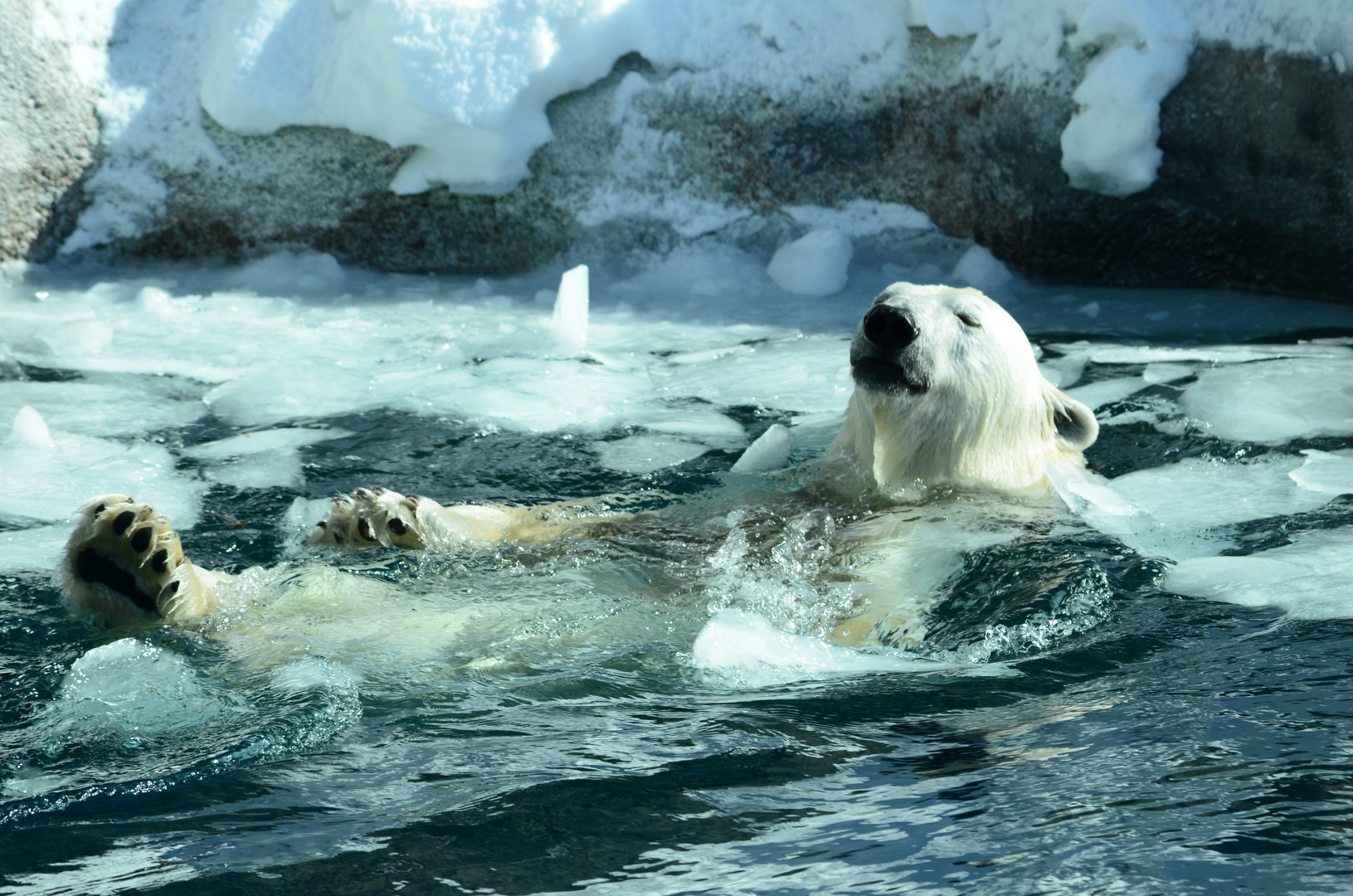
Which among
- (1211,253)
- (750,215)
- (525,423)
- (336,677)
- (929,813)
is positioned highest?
(750,215)

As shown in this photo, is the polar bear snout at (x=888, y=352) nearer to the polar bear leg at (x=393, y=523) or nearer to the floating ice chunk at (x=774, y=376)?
the polar bear leg at (x=393, y=523)

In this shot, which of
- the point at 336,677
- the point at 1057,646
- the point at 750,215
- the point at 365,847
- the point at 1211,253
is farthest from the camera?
the point at 750,215

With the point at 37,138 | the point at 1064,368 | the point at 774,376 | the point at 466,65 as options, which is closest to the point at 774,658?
the point at 774,376

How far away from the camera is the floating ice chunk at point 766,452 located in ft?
12.1

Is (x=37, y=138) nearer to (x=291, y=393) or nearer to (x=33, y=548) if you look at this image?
(x=291, y=393)

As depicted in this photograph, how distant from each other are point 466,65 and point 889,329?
3582 mm

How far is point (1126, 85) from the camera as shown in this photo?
5.57m

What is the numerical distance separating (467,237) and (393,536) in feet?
13.0

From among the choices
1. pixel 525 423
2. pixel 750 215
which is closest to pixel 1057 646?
pixel 525 423

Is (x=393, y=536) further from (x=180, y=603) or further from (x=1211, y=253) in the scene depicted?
(x=1211, y=253)

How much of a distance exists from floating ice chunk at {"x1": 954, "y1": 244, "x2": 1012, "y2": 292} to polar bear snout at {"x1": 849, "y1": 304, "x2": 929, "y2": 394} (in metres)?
3.16

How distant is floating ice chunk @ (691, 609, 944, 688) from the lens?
232cm

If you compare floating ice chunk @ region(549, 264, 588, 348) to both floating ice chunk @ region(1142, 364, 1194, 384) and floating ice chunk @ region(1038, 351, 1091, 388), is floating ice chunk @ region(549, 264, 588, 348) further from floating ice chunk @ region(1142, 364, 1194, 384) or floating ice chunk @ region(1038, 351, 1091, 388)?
floating ice chunk @ region(1142, 364, 1194, 384)

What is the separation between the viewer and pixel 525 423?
409cm
